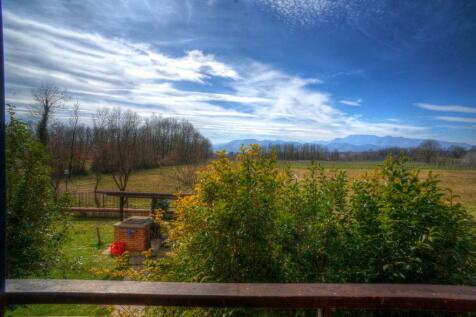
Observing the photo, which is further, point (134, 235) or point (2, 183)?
point (134, 235)

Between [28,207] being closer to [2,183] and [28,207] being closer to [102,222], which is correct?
[2,183]

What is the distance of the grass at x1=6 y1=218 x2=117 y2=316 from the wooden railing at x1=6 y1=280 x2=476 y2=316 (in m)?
1.00

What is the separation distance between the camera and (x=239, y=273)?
5.85ft

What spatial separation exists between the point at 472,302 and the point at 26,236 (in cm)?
353

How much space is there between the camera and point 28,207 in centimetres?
274

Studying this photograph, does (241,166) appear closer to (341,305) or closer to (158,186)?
(341,305)

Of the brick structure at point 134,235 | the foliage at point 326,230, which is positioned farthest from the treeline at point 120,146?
the foliage at point 326,230

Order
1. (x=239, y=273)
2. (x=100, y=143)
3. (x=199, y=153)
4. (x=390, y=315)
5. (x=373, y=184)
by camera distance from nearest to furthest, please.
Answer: (x=390, y=315), (x=239, y=273), (x=373, y=184), (x=199, y=153), (x=100, y=143)

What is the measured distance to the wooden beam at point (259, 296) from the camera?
44.1 inches

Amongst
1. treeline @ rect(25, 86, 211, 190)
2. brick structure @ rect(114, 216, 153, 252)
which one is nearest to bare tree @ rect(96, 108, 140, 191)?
treeline @ rect(25, 86, 211, 190)

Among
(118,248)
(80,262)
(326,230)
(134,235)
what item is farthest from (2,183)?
(118,248)

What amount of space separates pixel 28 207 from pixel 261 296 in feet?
9.28

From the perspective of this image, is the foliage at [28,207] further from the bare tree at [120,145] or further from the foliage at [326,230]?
the bare tree at [120,145]

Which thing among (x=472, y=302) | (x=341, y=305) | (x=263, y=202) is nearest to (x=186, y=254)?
(x=263, y=202)
